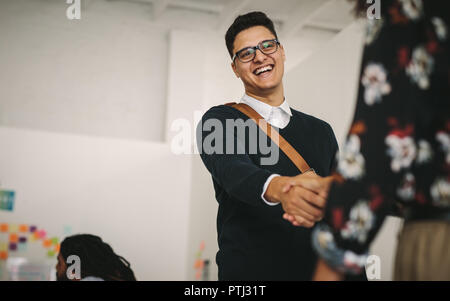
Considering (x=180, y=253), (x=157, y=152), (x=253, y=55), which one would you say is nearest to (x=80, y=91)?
(x=157, y=152)

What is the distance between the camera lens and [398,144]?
0.64m

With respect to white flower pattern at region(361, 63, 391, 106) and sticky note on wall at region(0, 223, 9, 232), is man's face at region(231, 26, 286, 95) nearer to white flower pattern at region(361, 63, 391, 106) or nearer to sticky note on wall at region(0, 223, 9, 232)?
white flower pattern at region(361, 63, 391, 106)

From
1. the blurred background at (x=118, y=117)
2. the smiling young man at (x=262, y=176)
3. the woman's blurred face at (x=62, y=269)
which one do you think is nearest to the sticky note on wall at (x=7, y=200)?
the blurred background at (x=118, y=117)

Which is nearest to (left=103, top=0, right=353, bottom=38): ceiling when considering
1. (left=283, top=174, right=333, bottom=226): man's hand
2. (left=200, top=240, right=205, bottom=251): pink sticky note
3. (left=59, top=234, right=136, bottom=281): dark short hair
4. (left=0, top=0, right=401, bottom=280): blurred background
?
(left=0, top=0, right=401, bottom=280): blurred background

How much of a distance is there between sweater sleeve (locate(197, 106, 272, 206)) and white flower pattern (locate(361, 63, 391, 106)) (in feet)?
1.04

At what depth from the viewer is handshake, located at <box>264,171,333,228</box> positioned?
0.89 meters

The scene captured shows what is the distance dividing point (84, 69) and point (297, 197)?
5.50 metres

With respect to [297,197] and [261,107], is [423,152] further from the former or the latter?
[261,107]

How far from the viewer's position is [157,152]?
555 centimetres

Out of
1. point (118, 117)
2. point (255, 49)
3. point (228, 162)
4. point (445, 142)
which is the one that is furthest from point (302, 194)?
point (118, 117)

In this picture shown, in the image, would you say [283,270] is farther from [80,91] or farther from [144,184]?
[80,91]

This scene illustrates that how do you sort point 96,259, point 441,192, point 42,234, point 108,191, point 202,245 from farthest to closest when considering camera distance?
point 108,191 → point 202,245 → point 42,234 → point 96,259 → point 441,192

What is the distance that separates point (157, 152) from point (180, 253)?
47.4 inches

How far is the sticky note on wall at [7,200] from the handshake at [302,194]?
4425 mm
